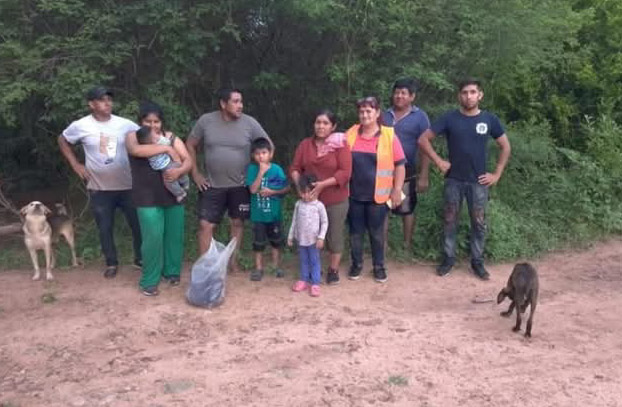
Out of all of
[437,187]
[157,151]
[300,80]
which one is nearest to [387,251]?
[437,187]

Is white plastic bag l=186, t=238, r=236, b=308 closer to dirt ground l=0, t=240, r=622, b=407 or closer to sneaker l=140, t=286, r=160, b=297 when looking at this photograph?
dirt ground l=0, t=240, r=622, b=407

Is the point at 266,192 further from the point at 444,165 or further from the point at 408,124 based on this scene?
the point at 444,165

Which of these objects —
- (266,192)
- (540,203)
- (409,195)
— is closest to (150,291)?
(266,192)

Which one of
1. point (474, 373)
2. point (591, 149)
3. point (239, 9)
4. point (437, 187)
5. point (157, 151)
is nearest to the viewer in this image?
point (474, 373)

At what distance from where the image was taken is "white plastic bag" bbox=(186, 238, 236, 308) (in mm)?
5328

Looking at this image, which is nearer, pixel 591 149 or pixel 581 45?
pixel 591 149

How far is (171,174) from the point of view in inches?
214

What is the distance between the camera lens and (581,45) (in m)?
9.76

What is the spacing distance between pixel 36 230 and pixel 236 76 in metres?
2.84

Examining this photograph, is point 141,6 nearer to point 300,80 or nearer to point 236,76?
point 236,76

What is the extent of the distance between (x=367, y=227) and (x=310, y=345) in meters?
1.64

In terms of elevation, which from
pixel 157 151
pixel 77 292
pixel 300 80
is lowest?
pixel 77 292

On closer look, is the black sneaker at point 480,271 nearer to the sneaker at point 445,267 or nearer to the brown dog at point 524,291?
the sneaker at point 445,267

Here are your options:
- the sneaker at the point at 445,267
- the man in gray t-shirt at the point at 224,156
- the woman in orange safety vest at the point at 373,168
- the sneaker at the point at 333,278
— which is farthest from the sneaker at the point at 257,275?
the sneaker at the point at 445,267
